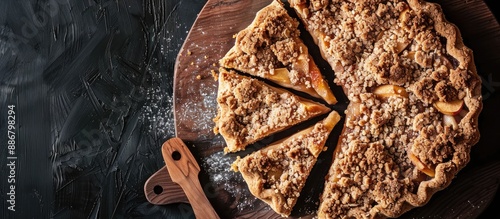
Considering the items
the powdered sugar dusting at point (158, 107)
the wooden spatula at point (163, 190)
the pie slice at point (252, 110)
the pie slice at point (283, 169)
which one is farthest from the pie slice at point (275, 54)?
the wooden spatula at point (163, 190)

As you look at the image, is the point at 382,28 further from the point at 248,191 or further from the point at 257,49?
the point at 248,191

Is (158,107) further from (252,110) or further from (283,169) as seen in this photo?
(283,169)

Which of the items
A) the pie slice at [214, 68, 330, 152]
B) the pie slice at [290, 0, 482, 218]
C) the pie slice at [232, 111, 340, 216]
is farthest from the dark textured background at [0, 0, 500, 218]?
the pie slice at [290, 0, 482, 218]

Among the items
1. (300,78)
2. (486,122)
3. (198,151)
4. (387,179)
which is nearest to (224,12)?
(300,78)

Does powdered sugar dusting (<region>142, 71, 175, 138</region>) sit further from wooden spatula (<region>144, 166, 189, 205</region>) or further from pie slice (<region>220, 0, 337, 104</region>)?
pie slice (<region>220, 0, 337, 104</region>)

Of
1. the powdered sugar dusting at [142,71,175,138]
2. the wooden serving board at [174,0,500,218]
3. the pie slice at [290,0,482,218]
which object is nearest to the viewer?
the pie slice at [290,0,482,218]

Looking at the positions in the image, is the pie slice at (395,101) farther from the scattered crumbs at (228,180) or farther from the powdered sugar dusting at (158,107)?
the powdered sugar dusting at (158,107)
